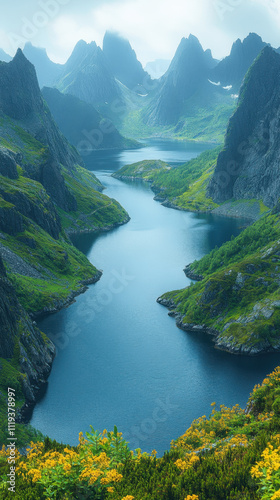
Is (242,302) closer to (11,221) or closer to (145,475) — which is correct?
(11,221)

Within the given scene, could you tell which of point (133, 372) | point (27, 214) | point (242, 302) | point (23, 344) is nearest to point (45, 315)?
point (23, 344)

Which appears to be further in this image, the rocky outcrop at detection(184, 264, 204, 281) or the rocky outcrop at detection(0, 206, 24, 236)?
the rocky outcrop at detection(184, 264, 204, 281)

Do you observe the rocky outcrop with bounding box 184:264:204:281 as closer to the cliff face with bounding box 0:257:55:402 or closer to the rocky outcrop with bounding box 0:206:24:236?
the rocky outcrop with bounding box 0:206:24:236

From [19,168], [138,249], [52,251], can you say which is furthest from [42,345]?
[19,168]

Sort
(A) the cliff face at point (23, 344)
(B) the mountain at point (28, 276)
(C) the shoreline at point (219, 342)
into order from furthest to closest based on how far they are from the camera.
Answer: (C) the shoreline at point (219, 342) → (B) the mountain at point (28, 276) → (A) the cliff face at point (23, 344)

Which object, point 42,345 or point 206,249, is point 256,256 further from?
point 42,345

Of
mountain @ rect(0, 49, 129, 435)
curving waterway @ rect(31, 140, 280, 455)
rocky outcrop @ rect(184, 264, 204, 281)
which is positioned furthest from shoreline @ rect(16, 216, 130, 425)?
rocky outcrop @ rect(184, 264, 204, 281)

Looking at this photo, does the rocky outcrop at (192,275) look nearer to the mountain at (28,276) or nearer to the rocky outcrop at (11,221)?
the mountain at (28,276)

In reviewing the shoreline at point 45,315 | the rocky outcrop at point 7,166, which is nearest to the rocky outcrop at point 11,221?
the shoreline at point 45,315
